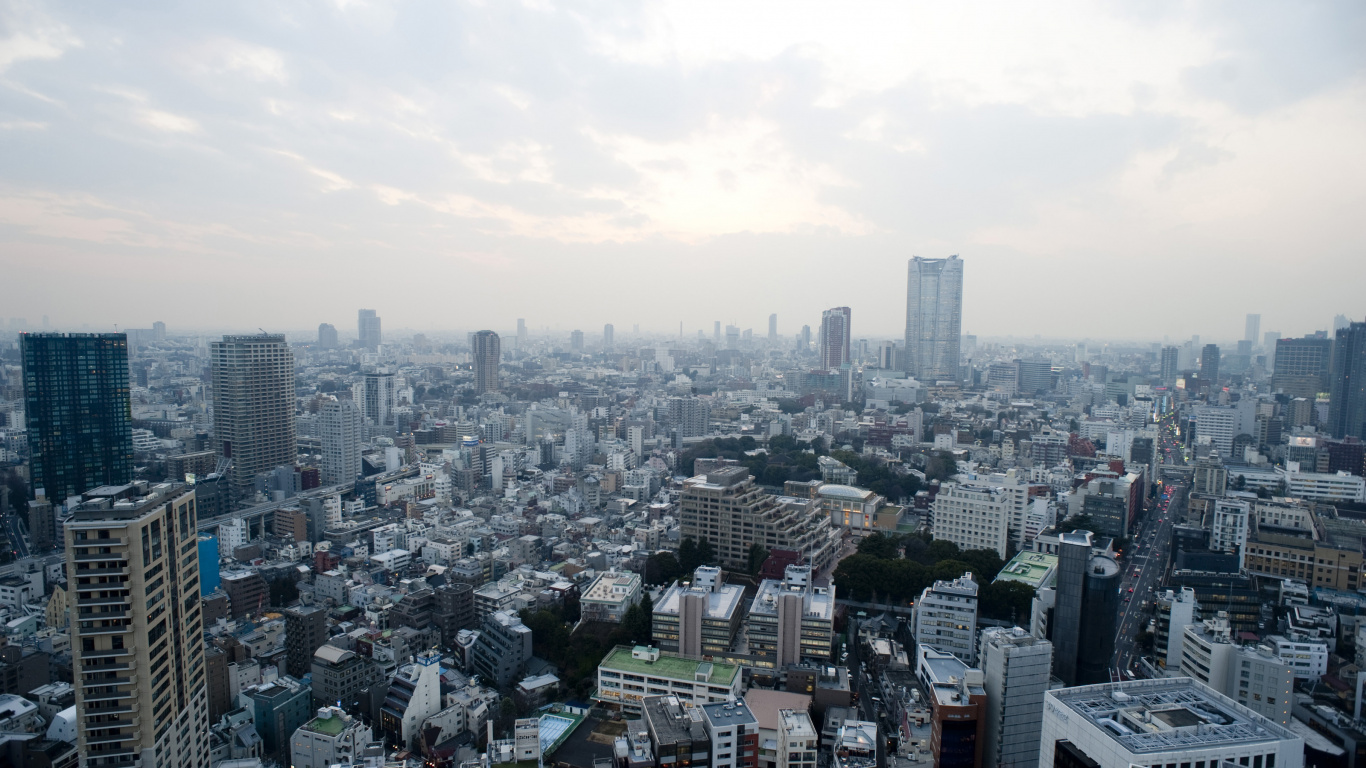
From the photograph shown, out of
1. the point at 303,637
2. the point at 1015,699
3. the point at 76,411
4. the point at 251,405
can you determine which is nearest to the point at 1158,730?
the point at 1015,699

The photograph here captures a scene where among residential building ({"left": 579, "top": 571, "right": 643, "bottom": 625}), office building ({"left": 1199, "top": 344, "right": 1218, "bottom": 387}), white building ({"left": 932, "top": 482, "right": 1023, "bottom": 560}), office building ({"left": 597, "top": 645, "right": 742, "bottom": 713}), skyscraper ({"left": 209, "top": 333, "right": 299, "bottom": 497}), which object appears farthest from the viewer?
office building ({"left": 1199, "top": 344, "right": 1218, "bottom": 387})

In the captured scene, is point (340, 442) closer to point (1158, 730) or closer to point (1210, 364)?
point (1158, 730)

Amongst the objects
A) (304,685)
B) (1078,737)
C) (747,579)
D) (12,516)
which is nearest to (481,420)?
(12,516)

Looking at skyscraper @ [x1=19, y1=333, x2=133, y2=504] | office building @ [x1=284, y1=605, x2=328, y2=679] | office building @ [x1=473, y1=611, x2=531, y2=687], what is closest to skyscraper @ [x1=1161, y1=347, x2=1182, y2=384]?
office building @ [x1=473, y1=611, x2=531, y2=687]

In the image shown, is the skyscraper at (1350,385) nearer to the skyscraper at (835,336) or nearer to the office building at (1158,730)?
the office building at (1158,730)

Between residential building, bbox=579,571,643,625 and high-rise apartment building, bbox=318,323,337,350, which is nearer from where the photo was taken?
residential building, bbox=579,571,643,625

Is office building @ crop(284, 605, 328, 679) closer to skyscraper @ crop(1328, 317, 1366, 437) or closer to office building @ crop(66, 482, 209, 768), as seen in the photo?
office building @ crop(66, 482, 209, 768)

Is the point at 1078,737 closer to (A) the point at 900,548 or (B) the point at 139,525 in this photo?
(B) the point at 139,525
